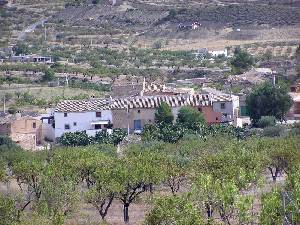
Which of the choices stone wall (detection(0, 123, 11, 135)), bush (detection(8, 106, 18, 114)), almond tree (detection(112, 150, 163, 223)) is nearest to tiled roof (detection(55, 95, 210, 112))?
stone wall (detection(0, 123, 11, 135))

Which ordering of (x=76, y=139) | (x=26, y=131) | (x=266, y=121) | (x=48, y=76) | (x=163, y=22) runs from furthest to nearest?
(x=163, y=22), (x=48, y=76), (x=26, y=131), (x=266, y=121), (x=76, y=139)

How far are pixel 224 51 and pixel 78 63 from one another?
15001 millimetres

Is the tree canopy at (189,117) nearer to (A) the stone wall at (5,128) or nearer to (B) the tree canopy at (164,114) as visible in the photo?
(B) the tree canopy at (164,114)

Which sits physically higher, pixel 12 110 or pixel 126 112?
pixel 126 112

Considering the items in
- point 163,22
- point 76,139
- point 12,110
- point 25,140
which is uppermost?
point 163,22

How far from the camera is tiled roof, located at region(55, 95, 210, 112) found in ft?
166

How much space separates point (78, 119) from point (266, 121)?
1104 cm

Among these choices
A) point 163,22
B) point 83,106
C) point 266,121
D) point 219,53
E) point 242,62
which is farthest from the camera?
point 163,22

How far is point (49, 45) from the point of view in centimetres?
9550

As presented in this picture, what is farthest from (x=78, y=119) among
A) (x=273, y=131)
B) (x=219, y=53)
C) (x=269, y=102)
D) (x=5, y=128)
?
(x=219, y=53)

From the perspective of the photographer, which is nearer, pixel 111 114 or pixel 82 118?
pixel 111 114

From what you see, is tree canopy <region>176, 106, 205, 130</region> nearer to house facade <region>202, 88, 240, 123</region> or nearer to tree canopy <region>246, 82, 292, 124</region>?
house facade <region>202, 88, 240, 123</region>

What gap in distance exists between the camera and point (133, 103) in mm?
50969

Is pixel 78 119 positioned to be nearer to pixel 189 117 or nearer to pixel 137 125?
pixel 137 125
